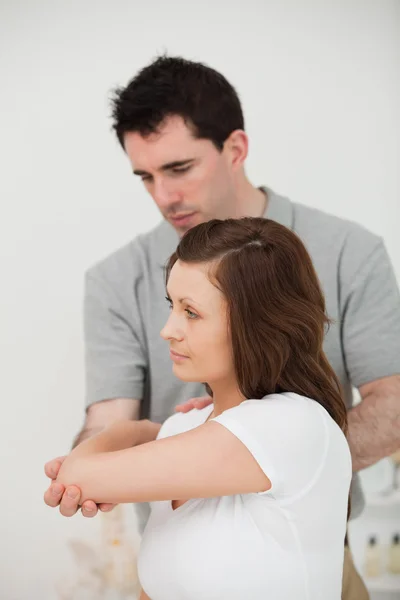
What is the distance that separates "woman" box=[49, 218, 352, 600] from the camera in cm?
127

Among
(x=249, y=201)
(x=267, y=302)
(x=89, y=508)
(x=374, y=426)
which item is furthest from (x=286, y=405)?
(x=249, y=201)

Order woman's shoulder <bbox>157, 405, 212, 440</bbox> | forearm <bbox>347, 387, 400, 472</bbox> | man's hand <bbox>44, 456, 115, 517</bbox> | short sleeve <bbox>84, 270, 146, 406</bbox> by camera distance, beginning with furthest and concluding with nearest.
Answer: short sleeve <bbox>84, 270, 146, 406</bbox>, forearm <bbox>347, 387, 400, 472</bbox>, woman's shoulder <bbox>157, 405, 212, 440</bbox>, man's hand <bbox>44, 456, 115, 517</bbox>

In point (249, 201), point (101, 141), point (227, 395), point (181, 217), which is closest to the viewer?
point (227, 395)

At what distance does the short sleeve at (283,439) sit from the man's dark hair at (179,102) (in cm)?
95

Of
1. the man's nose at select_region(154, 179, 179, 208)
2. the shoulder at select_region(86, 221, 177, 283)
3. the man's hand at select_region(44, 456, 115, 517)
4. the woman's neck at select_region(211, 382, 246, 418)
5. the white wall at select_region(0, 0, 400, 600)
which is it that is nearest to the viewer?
the man's hand at select_region(44, 456, 115, 517)

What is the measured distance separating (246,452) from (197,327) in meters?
0.25

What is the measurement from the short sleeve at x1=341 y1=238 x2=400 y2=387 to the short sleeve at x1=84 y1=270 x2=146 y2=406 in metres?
0.58

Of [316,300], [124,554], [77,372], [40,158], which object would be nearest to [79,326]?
[77,372]

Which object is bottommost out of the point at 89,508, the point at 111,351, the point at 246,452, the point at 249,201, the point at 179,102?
the point at 111,351

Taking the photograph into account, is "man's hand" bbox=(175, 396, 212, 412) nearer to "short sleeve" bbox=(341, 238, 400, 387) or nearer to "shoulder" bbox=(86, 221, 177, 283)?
"short sleeve" bbox=(341, 238, 400, 387)

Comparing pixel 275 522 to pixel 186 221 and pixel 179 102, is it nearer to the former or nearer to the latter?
pixel 186 221

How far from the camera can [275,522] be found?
1.31 metres

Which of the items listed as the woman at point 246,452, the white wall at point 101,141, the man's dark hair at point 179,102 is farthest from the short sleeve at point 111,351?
the woman at point 246,452

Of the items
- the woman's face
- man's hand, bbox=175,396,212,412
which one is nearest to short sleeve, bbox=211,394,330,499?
the woman's face
